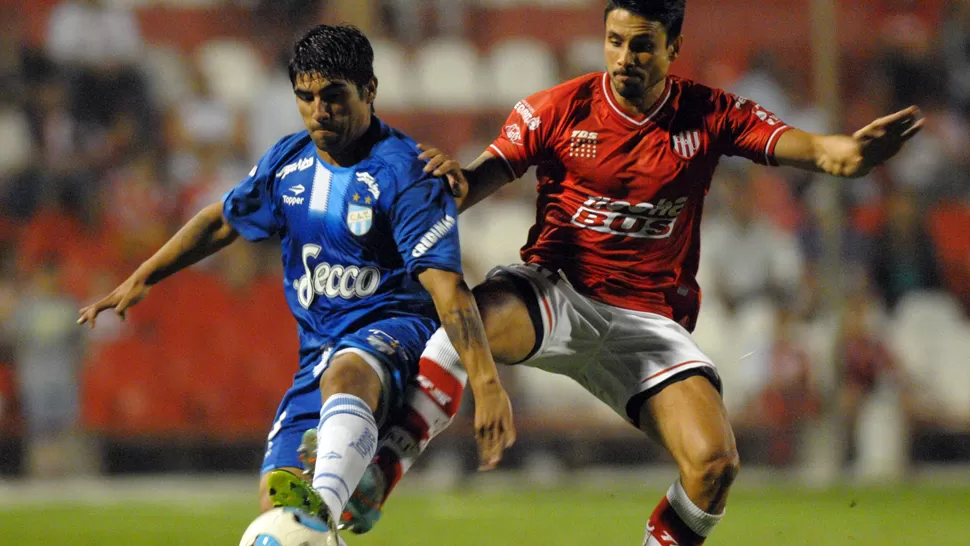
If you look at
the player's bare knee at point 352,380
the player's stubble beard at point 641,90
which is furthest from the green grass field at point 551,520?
the player's bare knee at point 352,380

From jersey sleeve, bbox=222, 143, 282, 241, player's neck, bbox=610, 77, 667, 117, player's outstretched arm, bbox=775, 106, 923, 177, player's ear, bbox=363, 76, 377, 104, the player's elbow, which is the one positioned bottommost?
the player's elbow

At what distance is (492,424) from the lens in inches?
158

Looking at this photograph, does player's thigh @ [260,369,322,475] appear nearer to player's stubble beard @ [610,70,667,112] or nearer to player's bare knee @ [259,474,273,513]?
player's bare knee @ [259,474,273,513]

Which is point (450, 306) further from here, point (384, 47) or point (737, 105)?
point (384, 47)

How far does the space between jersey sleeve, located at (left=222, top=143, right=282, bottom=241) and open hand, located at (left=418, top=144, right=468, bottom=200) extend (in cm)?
59

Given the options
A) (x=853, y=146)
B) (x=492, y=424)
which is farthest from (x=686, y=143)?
(x=492, y=424)

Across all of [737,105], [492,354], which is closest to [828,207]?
[737,105]

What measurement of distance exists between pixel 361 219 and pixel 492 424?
2.98 ft

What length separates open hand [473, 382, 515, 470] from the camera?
3988 mm

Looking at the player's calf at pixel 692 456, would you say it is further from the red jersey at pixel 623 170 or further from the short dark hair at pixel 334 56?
the short dark hair at pixel 334 56

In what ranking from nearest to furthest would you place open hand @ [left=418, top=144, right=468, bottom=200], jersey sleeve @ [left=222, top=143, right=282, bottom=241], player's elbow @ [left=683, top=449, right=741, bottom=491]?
open hand @ [left=418, top=144, right=468, bottom=200] → player's elbow @ [left=683, top=449, right=741, bottom=491] → jersey sleeve @ [left=222, top=143, right=282, bottom=241]

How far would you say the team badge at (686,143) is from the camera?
4953 mm

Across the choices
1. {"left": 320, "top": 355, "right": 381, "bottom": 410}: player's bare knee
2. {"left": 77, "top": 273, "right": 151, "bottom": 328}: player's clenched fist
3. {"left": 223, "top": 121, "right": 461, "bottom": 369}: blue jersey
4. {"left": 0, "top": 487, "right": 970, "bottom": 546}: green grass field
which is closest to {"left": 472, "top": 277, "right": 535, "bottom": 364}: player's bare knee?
{"left": 223, "top": 121, "right": 461, "bottom": 369}: blue jersey

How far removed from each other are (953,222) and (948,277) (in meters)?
0.69
